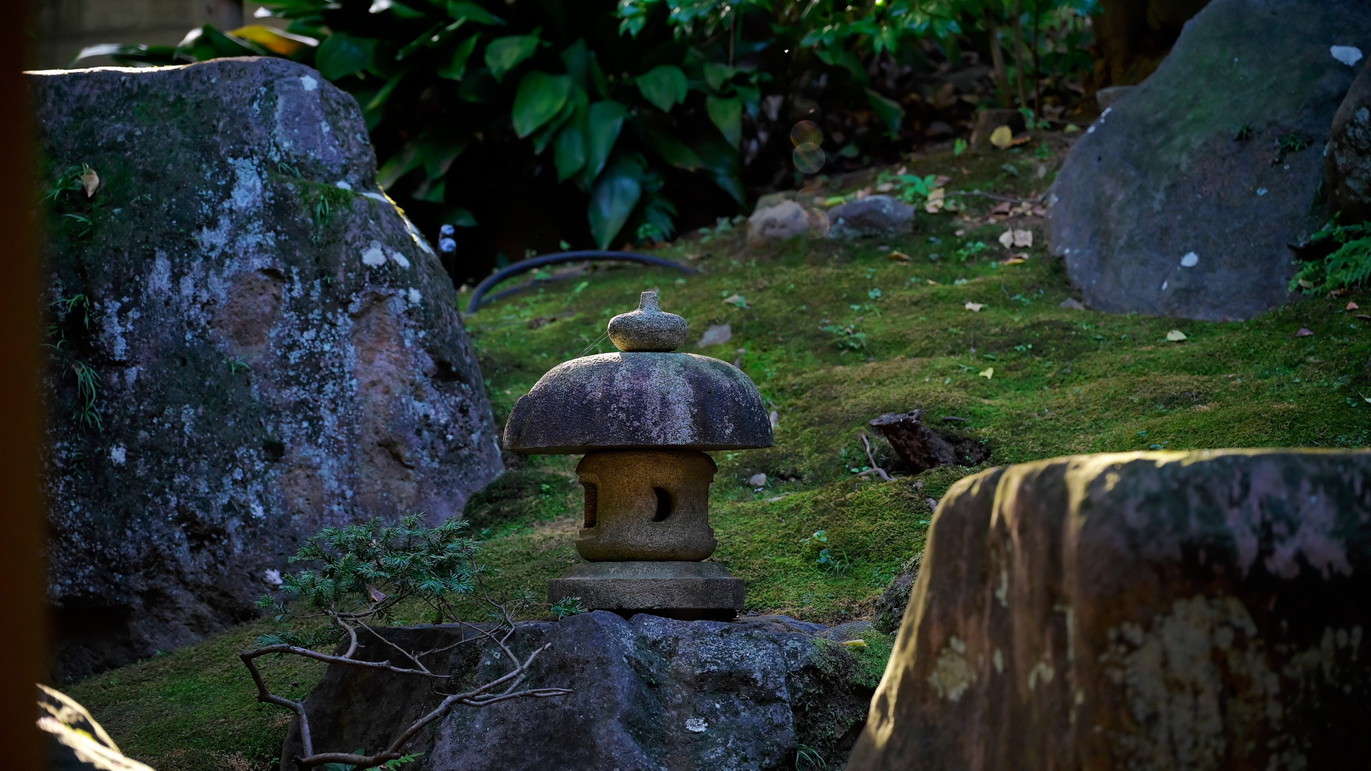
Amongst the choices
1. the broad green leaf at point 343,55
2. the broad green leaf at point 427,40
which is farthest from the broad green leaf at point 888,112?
the broad green leaf at point 343,55

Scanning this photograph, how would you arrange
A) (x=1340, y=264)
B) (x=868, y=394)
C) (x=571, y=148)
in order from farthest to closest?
1. (x=571, y=148)
2. (x=868, y=394)
3. (x=1340, y=264)

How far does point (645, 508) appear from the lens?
4.21 meters

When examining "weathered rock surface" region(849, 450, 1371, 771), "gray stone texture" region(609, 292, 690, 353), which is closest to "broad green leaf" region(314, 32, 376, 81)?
"gray stone texture" region(609, 292, 690, 353)

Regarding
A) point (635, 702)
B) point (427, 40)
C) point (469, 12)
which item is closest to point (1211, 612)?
point (635, 702)

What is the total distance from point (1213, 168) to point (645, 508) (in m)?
4.57

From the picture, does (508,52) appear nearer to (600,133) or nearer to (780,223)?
(600,133)

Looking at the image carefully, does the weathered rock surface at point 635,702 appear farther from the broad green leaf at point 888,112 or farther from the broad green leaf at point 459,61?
the broad green leaf at point 888,112

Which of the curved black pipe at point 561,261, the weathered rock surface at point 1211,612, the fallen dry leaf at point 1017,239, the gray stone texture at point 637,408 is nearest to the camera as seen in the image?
the weathered rock surface at point 1211,612

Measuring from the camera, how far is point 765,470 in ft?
19.3

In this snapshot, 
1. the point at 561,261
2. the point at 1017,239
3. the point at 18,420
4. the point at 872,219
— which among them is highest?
the point at 18,420

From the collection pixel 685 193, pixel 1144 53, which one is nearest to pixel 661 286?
pixel 685 193

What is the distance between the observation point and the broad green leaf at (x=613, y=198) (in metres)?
10.1

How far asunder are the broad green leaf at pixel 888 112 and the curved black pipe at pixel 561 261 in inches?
113

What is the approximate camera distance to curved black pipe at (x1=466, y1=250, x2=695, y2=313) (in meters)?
9.08
